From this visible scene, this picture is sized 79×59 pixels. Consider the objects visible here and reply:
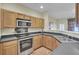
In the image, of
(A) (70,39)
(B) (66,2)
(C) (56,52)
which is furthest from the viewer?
(A) (70,39)

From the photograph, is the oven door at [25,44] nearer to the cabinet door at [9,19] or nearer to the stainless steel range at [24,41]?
the stainless steel range at [24,41]

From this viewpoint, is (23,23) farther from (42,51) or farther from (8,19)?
(42,51)

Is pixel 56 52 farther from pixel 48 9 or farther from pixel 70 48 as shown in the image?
pixel 48 9

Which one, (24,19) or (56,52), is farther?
(24,19)

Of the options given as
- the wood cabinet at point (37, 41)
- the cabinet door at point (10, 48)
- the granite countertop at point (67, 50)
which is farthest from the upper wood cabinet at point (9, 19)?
the granite countertop at point (67, 50)

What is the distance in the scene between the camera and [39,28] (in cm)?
179

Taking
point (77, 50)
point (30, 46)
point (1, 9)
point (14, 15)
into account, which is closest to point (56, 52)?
point (77, 50)

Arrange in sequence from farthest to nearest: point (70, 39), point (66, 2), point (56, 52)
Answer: point (70, 39)
point (66, 2)
point (56, 52)

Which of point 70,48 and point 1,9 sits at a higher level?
point 1,9

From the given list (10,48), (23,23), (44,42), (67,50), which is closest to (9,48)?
(10,48)

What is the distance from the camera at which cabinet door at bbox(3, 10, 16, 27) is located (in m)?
1.62

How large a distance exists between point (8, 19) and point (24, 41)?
445mm
